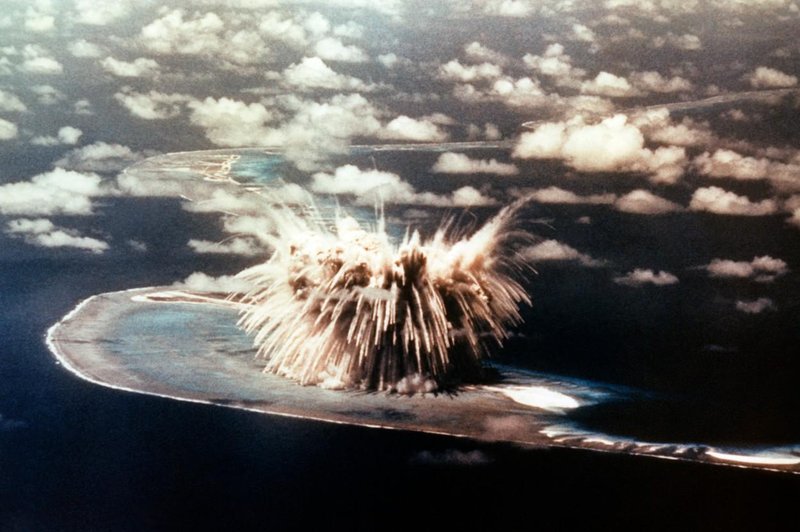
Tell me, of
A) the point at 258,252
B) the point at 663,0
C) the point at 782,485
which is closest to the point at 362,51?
the point at 258,252

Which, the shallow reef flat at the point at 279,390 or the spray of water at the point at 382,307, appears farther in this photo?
the spray of water at the point at 382,307

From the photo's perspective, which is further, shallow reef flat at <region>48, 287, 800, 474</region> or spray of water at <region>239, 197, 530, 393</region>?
spray of water at <region>239, 197, 530, 393</region>

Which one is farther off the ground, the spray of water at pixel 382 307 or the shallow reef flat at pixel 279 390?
the spray of water at pixel 382 307

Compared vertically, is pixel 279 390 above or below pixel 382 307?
below

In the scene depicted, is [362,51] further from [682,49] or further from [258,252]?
[682,49]
